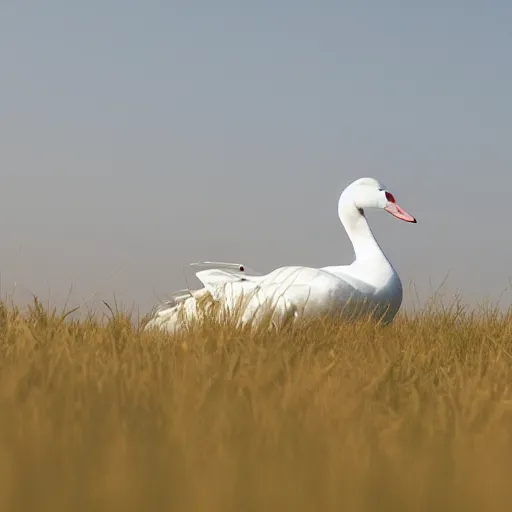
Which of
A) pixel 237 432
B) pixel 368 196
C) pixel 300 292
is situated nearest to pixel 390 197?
pixel 368 196

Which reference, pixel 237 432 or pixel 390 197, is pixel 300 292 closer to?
pixel 390 197

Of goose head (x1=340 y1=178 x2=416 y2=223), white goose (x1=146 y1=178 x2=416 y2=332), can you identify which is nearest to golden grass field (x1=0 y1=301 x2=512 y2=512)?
white goose (x1=146 y1=178 x2=416 y2=332)

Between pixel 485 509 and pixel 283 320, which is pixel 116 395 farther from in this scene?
pixel 283 320

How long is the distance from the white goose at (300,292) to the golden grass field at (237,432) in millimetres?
1740

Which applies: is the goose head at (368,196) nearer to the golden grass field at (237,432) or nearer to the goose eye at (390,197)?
the goose eye at (390,197)

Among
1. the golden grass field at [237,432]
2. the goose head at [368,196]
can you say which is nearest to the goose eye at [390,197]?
the goose head at [368,196]

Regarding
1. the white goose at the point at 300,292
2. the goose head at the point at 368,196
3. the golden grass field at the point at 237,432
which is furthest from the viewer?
the goose head at the point at 368,196

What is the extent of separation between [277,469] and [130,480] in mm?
344

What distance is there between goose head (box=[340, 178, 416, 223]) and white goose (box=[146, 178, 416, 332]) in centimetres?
50

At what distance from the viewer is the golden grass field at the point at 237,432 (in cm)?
156

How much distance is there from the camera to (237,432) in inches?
83.7

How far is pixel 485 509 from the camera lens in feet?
4.97

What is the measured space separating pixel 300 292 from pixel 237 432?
3936 mm

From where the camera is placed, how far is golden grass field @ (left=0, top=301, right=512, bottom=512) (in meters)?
1.56
